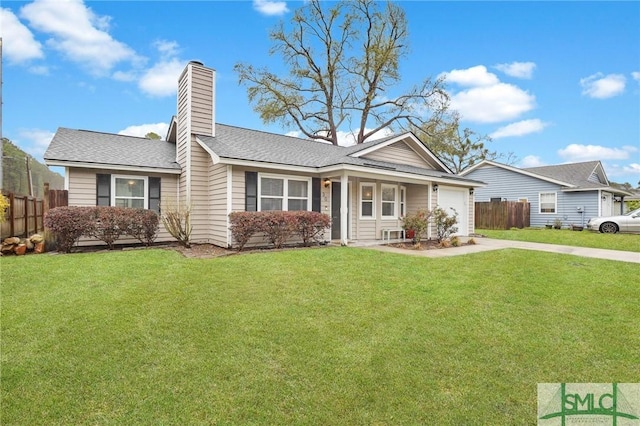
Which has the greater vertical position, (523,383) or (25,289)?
(25,289)

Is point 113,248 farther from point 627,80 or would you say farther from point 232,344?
point 627,80

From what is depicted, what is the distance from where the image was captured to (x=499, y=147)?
34.6m

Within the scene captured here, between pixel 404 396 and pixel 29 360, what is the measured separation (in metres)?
3.26

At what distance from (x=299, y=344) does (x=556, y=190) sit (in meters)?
23.2

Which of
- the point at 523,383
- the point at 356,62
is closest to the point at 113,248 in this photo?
the point at 523,383

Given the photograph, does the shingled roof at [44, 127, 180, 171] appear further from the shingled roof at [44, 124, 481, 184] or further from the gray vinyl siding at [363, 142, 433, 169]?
the gray vinyl siding at [363, 142, 433, 169]

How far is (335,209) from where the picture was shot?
1115 cm

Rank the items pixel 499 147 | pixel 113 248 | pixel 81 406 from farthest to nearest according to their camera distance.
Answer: pixel 499 147 → pixel 113 248 → pixel 81 406

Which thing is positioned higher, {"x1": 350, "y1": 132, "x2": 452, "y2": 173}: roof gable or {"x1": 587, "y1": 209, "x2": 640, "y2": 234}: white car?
{"x1": 350, "y1": 132, "x2": 452, "y2": 173}: roof gable

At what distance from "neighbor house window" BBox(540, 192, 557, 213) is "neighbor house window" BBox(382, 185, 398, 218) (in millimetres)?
14279

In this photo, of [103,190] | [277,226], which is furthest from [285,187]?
[103,190]

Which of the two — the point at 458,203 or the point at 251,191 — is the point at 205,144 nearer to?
the point at 251,191

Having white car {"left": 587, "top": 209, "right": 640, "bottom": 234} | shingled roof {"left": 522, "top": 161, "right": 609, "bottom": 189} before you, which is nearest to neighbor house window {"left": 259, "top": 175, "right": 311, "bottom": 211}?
white car {"left": 587, "top": 209, "right": 640, "bottom": 234}

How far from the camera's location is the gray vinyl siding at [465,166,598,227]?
774 inches
